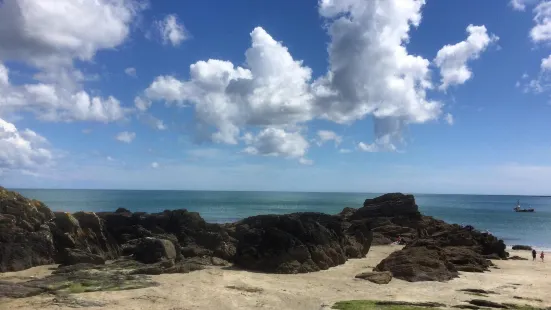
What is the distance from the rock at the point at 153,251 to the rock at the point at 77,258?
291 cm

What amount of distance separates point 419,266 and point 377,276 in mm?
4289

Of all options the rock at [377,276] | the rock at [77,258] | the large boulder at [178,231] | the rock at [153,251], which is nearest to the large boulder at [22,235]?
the rock at [77,258]

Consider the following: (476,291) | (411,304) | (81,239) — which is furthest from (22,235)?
(476,291)

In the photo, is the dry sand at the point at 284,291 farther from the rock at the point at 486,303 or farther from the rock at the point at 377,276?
the rock at the point at 486,303

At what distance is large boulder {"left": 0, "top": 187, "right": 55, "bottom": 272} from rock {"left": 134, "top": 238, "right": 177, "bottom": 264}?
6.65m

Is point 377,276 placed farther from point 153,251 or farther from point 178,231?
point 178,231

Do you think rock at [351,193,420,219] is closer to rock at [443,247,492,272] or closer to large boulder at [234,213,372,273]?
rock at [443,247,492,272]

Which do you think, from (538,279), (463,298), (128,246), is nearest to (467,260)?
(538,279)

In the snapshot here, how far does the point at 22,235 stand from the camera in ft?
109

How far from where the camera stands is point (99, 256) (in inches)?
1347

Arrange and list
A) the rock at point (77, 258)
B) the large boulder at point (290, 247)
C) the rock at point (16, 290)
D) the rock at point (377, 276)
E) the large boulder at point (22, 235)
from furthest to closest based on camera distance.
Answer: the large boulder at point (290, 247) → the rock at point (77, 258) → the large boulder at point (22, 235) → the rock at point (377, 276) → the rock at point (16, 290)

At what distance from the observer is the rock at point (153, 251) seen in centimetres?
3469

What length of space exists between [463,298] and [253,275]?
1457cm

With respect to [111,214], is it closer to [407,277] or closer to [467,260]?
[407,277]
